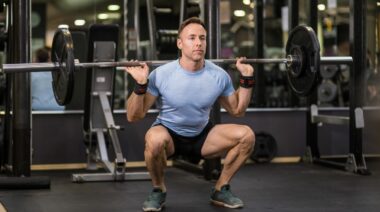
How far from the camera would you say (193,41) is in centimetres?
375

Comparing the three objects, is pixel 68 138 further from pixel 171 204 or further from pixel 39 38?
pixel 171 204

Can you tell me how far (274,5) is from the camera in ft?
27.7

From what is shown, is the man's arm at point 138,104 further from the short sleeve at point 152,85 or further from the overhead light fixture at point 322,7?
the overhead light fixture at point 322,7

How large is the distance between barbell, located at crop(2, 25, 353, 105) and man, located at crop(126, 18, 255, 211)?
17 centimetres

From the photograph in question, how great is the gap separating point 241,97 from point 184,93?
34cm

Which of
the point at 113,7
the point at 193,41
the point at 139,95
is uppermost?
the point at 113,7

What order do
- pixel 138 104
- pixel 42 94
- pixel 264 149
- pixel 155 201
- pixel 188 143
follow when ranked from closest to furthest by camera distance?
pixel 138 104 → pixel 155 201 → pixel 188 143 → pixel 42 94 → pixel 264 149

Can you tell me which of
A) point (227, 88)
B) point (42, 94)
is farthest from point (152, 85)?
point (42, 94)

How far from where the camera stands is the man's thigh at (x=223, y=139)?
3859mm

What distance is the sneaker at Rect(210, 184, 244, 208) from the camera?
3.84m

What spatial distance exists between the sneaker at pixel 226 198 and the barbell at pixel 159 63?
75 centimetres

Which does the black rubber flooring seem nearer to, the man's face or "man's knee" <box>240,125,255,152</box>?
"man's knee" <box>240,125,255,152</box>

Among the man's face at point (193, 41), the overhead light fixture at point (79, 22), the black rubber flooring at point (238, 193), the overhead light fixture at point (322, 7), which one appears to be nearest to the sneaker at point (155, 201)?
the black rubber flooring at point (238, 193)

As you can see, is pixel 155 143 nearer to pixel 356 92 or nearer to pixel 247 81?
pixel 247 81
